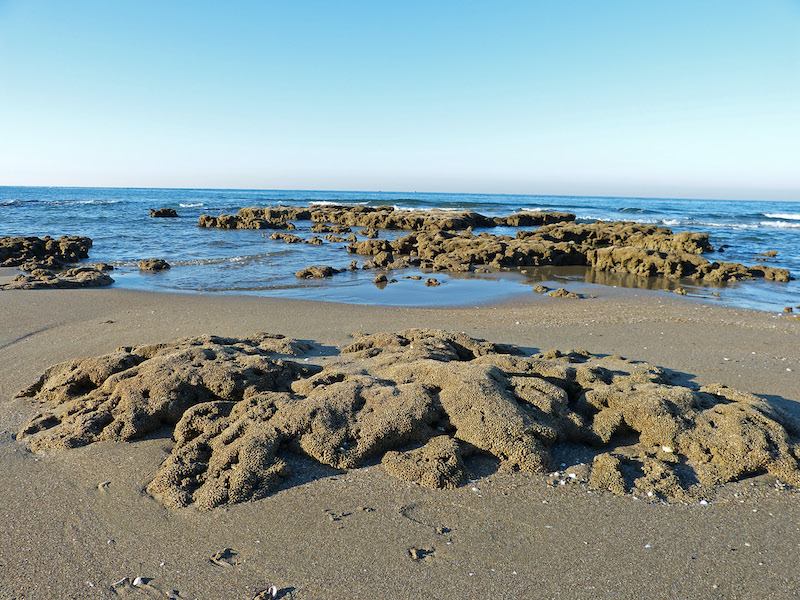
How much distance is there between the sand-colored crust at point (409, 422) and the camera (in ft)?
12.2

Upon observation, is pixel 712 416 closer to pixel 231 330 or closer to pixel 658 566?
pixel 658 566

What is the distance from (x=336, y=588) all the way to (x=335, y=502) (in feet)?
2.48

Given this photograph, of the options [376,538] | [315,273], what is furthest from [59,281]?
[376,538]

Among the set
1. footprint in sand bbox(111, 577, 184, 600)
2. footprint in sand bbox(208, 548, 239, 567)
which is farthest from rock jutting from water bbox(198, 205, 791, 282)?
footprint in sand bbox(111, 577, 184, 600)

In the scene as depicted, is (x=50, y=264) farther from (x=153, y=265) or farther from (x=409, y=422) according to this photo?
(x=409, y=422)

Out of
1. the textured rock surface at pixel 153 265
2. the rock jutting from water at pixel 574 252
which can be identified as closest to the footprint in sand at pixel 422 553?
the rock jutting from water at pixel 574 252

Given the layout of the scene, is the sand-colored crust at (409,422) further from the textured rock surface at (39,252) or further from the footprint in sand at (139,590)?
the textured rock surface at (39,252)

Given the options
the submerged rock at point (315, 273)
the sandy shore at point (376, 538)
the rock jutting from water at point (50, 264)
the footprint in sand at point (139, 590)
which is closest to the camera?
the footprint in sand at point (139, 590)

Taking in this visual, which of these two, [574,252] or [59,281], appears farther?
[574,252]

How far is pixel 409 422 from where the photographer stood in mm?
4016

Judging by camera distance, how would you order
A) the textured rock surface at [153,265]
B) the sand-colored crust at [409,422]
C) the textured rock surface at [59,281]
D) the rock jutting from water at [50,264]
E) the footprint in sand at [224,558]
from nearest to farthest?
the footprint in sand at [224,558] → the sand-colored crust at [409,422] → the textured rock surface at [59,281] → the rock jutting from water at [50,264] → the textured rock surface at [153,265]

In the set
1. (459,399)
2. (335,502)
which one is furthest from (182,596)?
(459,399)

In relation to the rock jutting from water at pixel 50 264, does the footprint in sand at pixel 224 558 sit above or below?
below

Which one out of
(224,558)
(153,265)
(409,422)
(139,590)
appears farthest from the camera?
(153,265)
